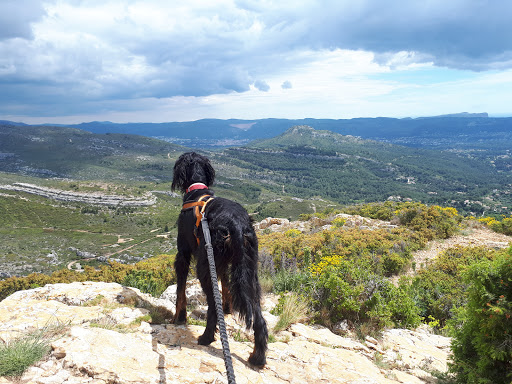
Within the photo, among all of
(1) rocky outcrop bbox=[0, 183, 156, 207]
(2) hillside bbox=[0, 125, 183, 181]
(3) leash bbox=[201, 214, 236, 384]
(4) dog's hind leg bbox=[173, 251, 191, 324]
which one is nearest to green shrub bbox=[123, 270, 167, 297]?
(4) dog's hind leg bbox=[173, 251, 191, 324]

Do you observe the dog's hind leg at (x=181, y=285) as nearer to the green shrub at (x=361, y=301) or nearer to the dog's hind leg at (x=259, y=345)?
the dog's hind leg at (x=259, y=345)

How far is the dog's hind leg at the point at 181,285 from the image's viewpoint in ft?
12.1

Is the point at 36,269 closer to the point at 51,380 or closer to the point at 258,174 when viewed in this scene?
the point at 51,380

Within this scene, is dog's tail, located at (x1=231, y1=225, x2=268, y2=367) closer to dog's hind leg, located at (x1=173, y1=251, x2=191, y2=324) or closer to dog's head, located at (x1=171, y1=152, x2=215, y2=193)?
dog's hind leg, located at (x1=173, y1=251, x2=191, y2=324)

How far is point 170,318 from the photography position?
157 inches

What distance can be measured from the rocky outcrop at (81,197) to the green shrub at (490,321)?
3573 inches

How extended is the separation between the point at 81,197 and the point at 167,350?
9782 centimetres

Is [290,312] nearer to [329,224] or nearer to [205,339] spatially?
[205,339]

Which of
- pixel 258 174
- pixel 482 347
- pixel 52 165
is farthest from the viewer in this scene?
pixel 258 174

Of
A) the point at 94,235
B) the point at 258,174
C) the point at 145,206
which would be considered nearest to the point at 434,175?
the point at 258,174

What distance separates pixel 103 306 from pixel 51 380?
212cm

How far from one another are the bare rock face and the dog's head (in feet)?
6.14

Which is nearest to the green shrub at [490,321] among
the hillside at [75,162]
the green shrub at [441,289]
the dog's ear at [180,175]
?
the green shrub at [441,289]

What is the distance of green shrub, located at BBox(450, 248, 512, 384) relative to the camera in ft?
8.29
